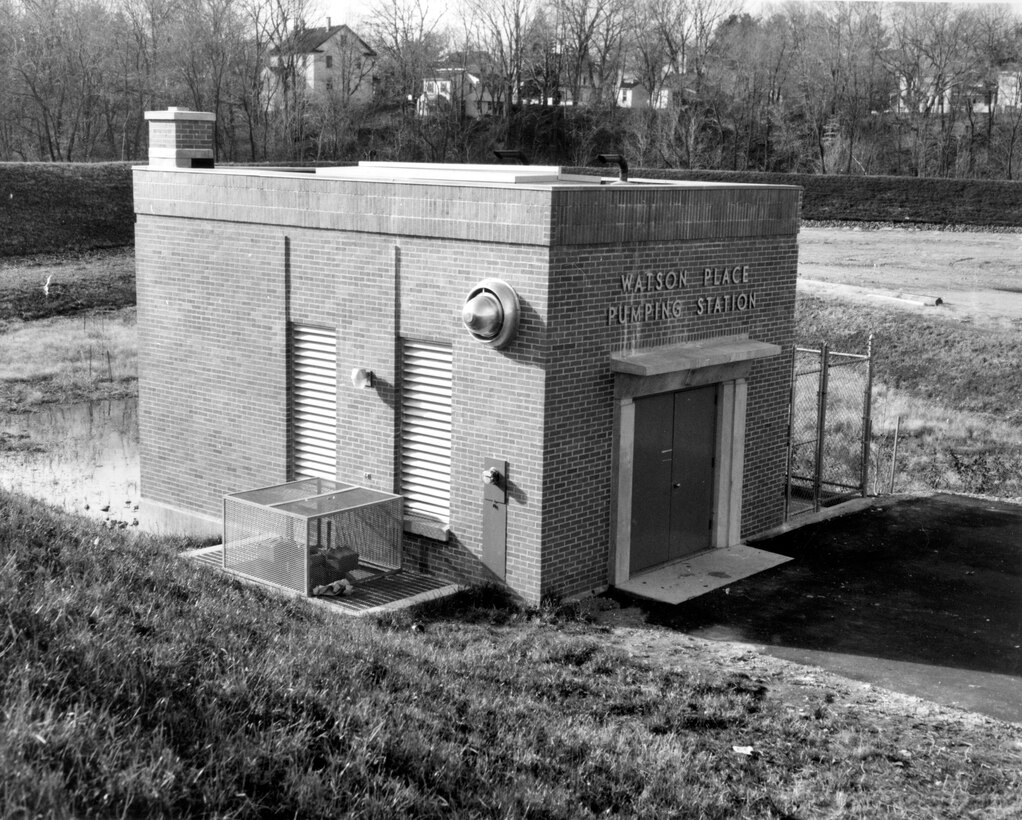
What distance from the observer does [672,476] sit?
52.5ft

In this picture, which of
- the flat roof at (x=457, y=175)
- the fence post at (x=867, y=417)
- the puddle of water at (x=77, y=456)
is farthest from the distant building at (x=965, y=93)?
the flat roof at (x=457, y=175)

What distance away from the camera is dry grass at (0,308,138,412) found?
28.8 m

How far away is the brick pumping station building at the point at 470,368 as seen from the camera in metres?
14.2

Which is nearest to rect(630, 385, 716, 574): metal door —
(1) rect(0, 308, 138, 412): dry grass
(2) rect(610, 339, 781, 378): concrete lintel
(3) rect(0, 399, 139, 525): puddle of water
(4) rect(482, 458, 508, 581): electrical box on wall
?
(2) rect(610, 339, 781, 378): concrete lintel

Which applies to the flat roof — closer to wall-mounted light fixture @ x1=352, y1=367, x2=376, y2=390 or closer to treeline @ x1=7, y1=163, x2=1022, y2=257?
wall-mounted light fixture @ x1=352, y1=367, x2=376, y2=390

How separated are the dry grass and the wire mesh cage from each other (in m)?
14.3

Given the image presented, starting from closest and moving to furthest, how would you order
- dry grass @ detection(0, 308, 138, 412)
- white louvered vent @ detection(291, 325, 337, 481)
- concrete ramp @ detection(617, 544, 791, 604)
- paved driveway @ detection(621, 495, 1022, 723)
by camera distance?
1. paved driveway @ detection(621, 495, 1022, 723)
2. concrete ramp @ detection(617, 544, 791, 604)
3. white louvered vent @ detection(291, 325, 337, 481)
4. dry grass @ detection(0, 308, 138, 412)

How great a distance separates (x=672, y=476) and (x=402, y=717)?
26.9 feet

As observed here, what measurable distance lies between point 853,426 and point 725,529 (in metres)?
11.1

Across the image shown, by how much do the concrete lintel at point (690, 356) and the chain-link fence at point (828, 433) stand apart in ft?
5.88

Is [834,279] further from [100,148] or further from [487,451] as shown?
[100,148]

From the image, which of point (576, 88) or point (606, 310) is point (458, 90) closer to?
point (576, 88)

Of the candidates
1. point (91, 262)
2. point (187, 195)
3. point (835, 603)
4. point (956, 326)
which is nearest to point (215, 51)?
point (91, 262)

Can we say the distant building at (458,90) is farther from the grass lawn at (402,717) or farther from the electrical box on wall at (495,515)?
the grass lawn at (402,717)
